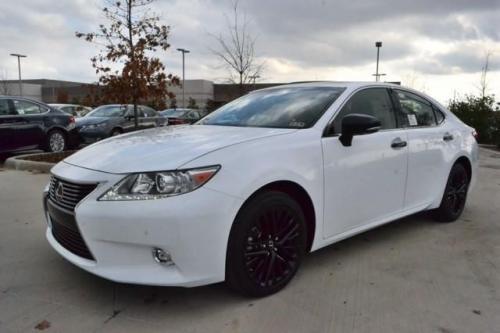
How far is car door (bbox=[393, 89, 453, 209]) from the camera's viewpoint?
4.20 m

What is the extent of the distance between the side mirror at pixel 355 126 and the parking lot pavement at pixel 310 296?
106 centimetres

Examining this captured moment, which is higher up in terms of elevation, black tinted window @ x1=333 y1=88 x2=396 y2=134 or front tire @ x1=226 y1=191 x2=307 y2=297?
black tinted window @ x1=333 y1=88 x2=396 y2=134

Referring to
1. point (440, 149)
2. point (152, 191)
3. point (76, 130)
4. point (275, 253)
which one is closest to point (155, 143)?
point (152, 191)

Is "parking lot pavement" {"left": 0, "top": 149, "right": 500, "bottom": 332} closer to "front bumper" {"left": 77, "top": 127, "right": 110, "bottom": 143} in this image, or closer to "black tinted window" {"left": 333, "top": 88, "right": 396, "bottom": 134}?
"black tinted window" {"left": 333, "top": 88, "right": 396, "bottom": 134}

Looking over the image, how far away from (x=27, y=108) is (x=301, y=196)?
8.51 metres

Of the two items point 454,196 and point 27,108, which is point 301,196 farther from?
point 27,108

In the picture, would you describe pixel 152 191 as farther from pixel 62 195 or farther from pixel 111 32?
pixel 111 32

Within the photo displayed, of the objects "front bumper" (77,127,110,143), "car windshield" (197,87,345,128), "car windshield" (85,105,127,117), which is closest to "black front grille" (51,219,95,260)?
"car windshield" (197,87,345,128)

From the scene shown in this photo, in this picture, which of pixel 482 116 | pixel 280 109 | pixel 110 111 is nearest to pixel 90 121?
pixel 110 111

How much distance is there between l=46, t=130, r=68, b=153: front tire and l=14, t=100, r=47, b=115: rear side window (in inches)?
21.6

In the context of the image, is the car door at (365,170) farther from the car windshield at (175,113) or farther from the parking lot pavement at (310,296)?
the car windshield at (175,113)

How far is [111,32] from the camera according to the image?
9031 millimetres

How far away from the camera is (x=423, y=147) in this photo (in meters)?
4.29

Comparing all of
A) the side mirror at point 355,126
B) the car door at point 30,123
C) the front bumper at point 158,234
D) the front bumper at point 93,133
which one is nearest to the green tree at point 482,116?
the front bumper at point 93,133
